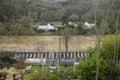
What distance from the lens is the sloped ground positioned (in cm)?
2428

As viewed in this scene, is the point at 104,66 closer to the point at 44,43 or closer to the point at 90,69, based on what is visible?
the point at 90,69

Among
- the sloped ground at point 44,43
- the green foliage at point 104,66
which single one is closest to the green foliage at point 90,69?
the green foliage at point 104,66

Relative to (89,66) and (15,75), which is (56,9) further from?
(89,66)

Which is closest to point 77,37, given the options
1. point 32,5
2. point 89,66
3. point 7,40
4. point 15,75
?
point 7,40

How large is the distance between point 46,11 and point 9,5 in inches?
428

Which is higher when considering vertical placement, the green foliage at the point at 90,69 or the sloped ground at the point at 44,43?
the green foliage at the point at 90,69

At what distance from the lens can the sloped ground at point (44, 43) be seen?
956 inches

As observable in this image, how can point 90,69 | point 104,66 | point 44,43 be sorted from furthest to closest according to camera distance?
point 44,43
point 104,66
point 90,69

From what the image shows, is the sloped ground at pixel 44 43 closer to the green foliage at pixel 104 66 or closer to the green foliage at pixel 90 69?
the green foliage at pixel 104 66

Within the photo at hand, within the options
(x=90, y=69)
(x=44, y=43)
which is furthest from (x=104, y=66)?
(x=44, y=43)

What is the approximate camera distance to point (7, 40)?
26.9 metres

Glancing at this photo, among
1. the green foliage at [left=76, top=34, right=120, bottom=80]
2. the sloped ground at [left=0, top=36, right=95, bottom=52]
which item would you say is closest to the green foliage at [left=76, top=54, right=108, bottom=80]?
the green foliage at [left=76, top=34, right=120, bottom=80]

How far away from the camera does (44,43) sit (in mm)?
26234

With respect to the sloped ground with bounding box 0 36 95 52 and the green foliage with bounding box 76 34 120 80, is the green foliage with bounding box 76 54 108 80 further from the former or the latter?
the sloped ground with bounding box 0 36 95 52
